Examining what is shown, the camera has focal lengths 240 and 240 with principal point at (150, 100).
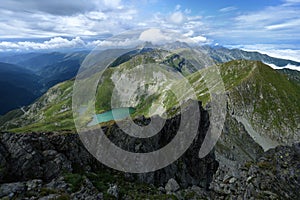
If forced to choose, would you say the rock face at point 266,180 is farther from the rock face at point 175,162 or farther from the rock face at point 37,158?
the rock face at point 37,158

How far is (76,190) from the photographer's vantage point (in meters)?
30.8

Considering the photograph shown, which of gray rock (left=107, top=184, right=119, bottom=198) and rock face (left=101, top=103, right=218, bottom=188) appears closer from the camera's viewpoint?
gray rock (left=107, top=184, right=119, bottom=198)

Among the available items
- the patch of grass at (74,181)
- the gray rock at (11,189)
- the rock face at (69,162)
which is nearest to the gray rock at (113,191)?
the rock face at (69,162)

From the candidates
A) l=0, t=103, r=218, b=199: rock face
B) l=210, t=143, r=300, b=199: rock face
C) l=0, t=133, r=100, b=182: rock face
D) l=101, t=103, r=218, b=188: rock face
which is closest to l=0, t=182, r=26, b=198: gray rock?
l=0, t=103, r=218, b=199: rock face

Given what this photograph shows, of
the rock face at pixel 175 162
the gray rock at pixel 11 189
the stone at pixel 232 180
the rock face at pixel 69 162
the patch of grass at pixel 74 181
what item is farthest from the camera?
the rock face at pixel 175 162

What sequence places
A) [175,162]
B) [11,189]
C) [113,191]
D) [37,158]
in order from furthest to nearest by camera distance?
[175,162] < [37,158] < [113,191] < [11,189]

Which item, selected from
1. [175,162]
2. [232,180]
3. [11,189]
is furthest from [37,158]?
[175,162]

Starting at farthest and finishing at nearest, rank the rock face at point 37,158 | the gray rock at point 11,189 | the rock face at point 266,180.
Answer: the rock face at point 37,158 < the gray rock at point 11,189 < the rock face at point 266,180

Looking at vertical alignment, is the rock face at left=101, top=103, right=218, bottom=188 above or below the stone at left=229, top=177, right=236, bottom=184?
below

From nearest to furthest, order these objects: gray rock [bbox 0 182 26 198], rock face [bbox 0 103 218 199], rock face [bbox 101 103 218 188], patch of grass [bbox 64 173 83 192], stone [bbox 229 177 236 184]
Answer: gray rock [bbox 0 182 26 198] → stone [bbox 229 177 236 184] → rock face [bbox 0 103 218 199] → patch of grass [bbox 64 173 83 192] → rock face [bbox 101 103 218 188]

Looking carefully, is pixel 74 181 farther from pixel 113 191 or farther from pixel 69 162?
pixel 69 162

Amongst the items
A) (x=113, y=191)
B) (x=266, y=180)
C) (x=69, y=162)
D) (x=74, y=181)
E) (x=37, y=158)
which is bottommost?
(x=113, y=191)

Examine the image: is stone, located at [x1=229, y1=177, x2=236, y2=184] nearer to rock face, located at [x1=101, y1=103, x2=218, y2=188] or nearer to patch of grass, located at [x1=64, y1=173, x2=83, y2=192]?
patch of grass, located at [x1=64, y1=173, x2=83, y2=192]

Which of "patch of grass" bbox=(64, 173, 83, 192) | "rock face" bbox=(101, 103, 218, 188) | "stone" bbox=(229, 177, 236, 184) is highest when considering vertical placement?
"stone" bbox=(229, 177, 236, 184)
